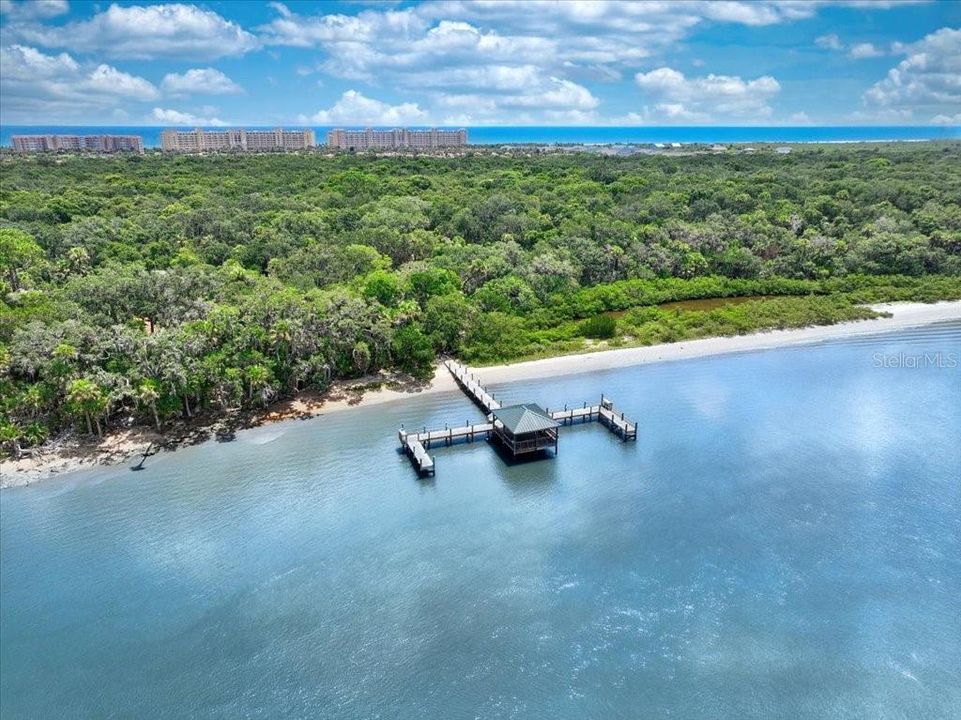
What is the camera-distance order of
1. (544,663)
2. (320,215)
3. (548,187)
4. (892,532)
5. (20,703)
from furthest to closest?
(548,187) < (320,215) < (892,532) < (544,663) < (20,703)

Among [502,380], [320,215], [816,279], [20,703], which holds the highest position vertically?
[320,215]

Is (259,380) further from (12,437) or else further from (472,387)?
(472,387)

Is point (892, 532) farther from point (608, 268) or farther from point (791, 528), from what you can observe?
point (608, 268)

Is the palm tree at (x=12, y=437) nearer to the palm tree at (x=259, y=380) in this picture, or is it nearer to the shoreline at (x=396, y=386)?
the shoreline at (x=396, y=386)

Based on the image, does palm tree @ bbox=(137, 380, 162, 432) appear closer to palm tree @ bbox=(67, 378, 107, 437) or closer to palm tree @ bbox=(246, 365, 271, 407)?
palm tree @ bbox=(67, 378, 107, 437)

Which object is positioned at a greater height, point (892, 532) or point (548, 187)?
point (548, 187)

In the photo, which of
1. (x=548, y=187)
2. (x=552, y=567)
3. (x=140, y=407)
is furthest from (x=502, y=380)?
(x=548, y=187)
